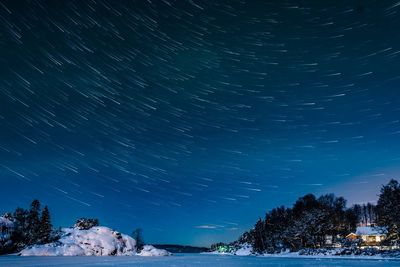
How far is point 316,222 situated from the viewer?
3595 inches

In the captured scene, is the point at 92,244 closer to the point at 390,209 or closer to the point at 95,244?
the point at 95,244

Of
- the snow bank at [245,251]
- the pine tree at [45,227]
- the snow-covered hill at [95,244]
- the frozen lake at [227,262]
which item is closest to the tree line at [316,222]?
the frozen lake at [227,262]

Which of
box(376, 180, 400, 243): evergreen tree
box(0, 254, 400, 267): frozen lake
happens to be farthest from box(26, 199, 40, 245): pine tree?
box(376, 180, 400, 243): evergreen tree

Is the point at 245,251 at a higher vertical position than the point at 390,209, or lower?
lower

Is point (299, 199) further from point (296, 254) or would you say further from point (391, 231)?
point (391, 231)

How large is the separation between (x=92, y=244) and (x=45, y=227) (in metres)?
26.1

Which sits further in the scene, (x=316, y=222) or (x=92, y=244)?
(x=92, y=244)

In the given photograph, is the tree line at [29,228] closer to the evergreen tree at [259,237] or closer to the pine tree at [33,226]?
the pine tree at [33,226]

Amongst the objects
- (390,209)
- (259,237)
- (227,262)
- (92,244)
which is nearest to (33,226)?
(92,244)

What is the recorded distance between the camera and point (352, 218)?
120 m

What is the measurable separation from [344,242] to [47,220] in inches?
4889

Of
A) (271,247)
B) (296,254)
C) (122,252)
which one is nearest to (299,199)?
(271,247)

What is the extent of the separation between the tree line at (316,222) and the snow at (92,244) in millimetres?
78178

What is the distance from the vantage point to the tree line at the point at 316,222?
62.5 metres
